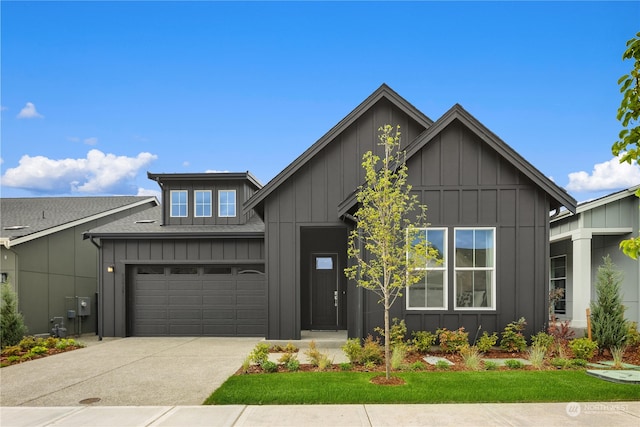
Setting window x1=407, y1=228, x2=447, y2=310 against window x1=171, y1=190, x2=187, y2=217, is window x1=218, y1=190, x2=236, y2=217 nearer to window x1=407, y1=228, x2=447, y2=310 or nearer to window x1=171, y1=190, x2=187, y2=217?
window x1=171, y1=190, x2=187, y2=217

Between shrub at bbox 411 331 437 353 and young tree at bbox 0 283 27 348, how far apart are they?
10118 mm

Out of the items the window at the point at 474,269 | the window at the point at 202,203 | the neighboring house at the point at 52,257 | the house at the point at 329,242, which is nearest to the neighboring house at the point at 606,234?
the house at the point at 329,242

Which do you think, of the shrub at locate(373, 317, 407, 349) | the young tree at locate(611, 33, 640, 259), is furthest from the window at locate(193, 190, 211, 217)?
the young tree at locate(611, 33, 640, 259)

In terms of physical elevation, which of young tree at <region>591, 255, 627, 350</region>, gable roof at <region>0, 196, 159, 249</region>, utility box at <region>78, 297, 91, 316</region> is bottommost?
utility box at <region>78, 297, 91, 316</region>

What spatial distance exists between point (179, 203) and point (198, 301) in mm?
3495

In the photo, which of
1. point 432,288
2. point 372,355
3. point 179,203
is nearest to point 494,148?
point 432,288

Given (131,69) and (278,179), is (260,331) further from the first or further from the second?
(131,69)

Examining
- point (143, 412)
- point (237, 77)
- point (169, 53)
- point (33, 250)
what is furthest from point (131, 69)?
point (143, 412)

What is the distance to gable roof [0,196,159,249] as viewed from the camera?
1479cm

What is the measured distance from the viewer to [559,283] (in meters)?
16.8

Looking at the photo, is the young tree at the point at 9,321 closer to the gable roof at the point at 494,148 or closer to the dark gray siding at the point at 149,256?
the dark gray siding at the point at 149,256

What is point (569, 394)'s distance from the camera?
6.83 m

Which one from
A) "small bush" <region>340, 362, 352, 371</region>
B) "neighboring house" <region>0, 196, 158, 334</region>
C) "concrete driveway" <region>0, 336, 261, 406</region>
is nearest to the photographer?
"concrete driveway" <region>0, 336, 261, 406</region>

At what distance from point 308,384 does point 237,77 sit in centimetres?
1785
